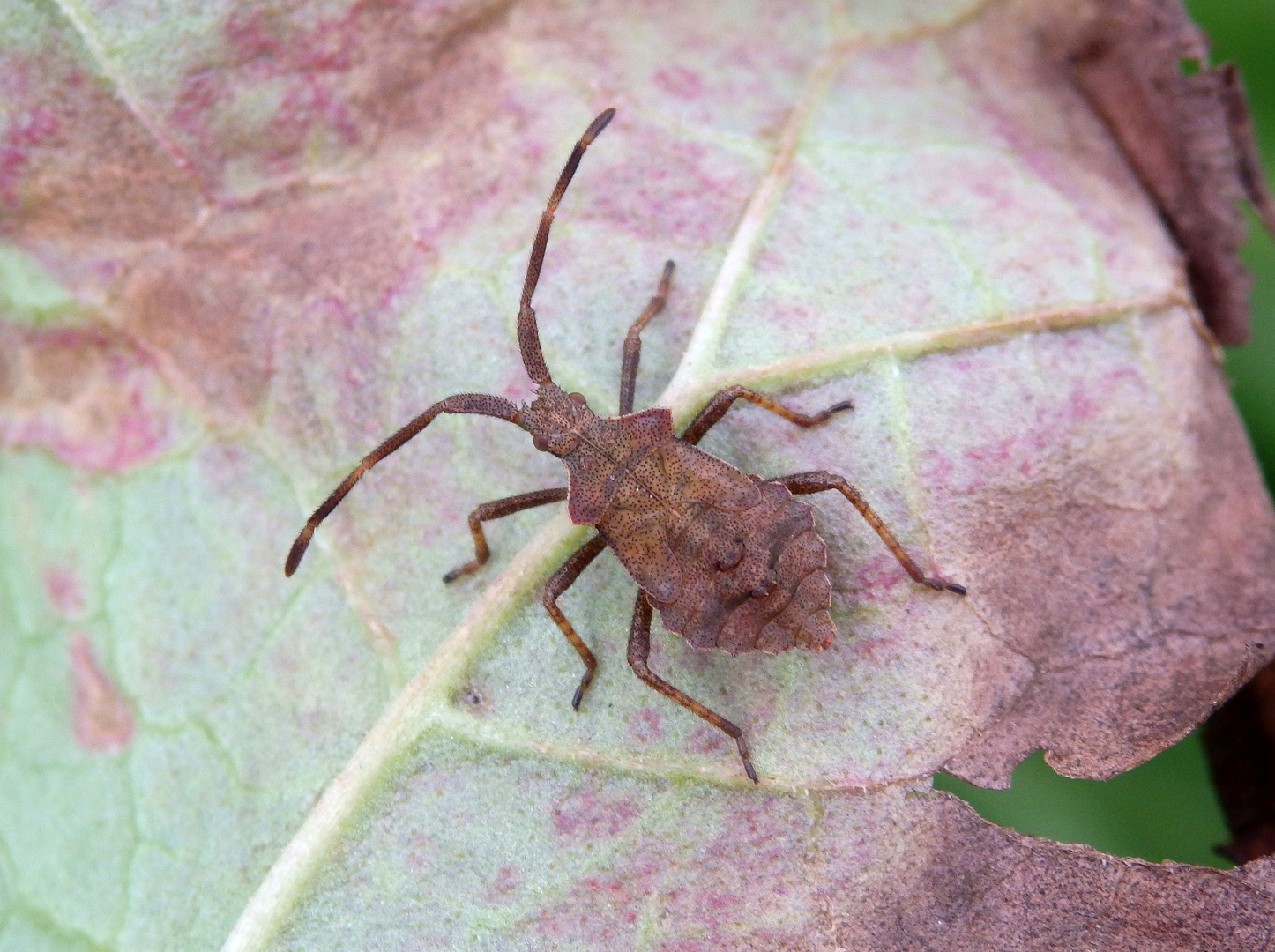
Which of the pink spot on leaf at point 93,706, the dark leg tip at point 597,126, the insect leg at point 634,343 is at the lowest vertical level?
the pink spot on leaf at point 93,706

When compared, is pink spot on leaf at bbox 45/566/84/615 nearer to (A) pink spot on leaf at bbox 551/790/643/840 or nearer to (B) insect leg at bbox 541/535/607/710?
(B) insect leg at bbox 541/535/607/710

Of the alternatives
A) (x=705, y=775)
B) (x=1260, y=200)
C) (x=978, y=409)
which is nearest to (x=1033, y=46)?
(x=1260, y=200)

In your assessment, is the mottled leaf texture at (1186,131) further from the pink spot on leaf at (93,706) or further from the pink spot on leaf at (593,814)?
the pink spot on leaf at (93,706)

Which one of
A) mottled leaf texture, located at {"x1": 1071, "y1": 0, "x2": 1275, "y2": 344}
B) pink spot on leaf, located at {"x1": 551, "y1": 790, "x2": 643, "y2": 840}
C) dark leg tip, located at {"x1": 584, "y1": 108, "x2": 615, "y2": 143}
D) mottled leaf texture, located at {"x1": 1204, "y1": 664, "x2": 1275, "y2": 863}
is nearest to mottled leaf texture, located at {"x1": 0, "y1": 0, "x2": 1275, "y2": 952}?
pink spot on leaf, located at {"x1": 551, "y1": 790, "x2": 643, "y2": 840}

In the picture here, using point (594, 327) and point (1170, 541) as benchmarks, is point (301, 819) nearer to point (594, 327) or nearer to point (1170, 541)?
point (594, 327)

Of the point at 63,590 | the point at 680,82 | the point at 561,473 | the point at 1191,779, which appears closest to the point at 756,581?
the point at 561,473

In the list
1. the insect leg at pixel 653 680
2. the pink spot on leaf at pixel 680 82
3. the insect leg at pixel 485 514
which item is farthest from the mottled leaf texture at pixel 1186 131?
the insect leg at pixel 485 514
